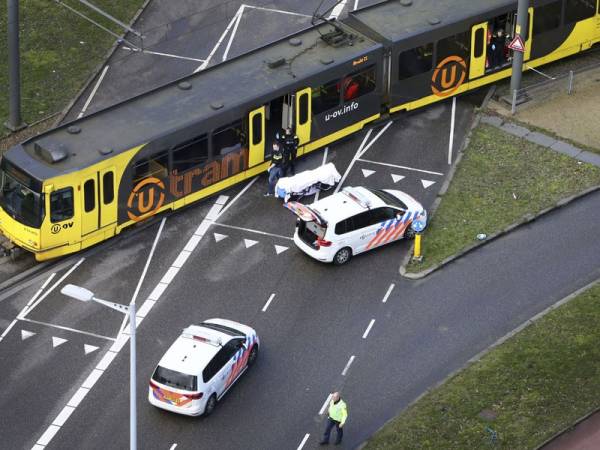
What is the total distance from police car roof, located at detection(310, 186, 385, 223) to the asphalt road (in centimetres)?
170

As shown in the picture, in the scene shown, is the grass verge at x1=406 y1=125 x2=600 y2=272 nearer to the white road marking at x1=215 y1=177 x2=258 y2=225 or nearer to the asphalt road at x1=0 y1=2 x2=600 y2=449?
the asphalt road at x1=0 y1=2 x2=600 y2=449

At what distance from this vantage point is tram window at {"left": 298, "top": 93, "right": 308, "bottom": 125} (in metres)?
46.4

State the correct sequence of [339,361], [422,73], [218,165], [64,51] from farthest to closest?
[64,51] → [422,73] → [218,165] → [339,361]

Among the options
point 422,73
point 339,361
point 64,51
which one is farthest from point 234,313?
point 64,51

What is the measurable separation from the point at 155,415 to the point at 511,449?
9.51 metres

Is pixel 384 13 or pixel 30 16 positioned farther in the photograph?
pixel 30 16

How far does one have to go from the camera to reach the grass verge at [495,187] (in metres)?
43.6

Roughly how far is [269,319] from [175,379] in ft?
16.6

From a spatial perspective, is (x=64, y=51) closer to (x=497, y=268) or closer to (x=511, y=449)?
(x=497, y=268)

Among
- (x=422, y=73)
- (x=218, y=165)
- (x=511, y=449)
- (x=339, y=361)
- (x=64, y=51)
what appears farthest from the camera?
(x=64, y=51)

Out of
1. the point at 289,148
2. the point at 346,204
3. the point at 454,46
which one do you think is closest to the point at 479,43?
the point at 454,46

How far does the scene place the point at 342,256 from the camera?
42.2 m

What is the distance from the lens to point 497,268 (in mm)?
42344

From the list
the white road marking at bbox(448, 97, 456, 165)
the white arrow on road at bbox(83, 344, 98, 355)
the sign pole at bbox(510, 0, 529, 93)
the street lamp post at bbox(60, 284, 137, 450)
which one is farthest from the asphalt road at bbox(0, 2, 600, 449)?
the sign pole at bbox(510, 0, 529, 93)
